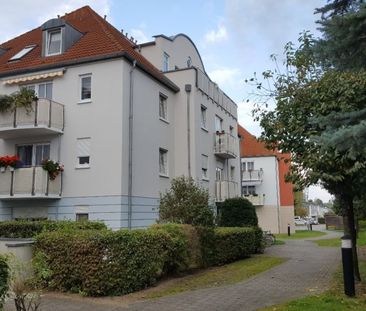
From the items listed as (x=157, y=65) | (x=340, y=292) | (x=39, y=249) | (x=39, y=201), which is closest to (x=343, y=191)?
(x=340, y=292)

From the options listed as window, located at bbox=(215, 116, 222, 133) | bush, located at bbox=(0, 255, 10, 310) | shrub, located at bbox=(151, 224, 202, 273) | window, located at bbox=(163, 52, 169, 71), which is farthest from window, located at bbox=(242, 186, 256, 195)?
bush, located at bbox=(0, 255, 10, 310)

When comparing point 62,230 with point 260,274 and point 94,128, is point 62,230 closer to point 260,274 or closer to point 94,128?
point 260,274

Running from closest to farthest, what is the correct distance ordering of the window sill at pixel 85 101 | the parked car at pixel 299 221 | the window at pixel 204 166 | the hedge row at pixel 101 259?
the hedge row at pixel 101 259 < the window sill at pixel 85 101 < the window at pixel 204 166 < the parked car at pixel 299 221

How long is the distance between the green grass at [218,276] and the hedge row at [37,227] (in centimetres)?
297

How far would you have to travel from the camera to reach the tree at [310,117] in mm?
10469

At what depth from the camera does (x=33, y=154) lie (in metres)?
21.2

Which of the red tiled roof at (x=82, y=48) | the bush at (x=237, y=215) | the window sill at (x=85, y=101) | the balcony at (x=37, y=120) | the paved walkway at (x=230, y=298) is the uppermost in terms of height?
the red tiled roof at (x=82, y=48)

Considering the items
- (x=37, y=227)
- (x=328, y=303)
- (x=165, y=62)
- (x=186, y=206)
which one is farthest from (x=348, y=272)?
(x=165, y=62)

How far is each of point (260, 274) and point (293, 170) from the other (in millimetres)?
3822

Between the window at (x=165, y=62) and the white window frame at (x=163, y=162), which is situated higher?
the window at (x=165, y=62)

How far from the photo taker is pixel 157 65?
85.6ft

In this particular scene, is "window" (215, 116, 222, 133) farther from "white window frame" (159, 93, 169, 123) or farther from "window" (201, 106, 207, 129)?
"white window frame" (159, 93, 169, 123)

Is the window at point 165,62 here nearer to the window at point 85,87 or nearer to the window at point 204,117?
the window at point 204,117

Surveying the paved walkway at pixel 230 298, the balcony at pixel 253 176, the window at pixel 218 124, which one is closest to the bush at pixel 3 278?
the paved walkway at pixel 230 298
